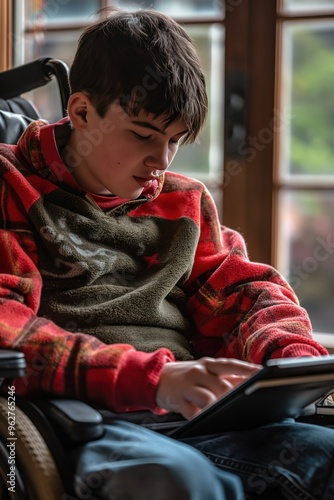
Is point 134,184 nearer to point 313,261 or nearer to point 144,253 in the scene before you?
point 144,253

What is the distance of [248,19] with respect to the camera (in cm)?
221

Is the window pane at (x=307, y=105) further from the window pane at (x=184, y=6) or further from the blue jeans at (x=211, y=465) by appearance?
the blue jeans at (x=211, y=465)

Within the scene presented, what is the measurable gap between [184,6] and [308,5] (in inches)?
14.3

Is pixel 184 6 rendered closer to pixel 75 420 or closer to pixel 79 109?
pixel 79 109

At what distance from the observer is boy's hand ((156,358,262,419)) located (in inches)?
42.5

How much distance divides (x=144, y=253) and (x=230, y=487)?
0.54 meters

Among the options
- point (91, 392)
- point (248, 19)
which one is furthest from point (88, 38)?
point (248, 19)

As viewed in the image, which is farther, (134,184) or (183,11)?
(183,11)

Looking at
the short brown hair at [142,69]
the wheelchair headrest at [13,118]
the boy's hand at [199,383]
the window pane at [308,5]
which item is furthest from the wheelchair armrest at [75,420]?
the window pane at [308,5]

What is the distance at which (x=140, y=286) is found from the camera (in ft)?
4.70

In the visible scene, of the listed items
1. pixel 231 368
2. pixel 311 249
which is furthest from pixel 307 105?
pixel 231 368

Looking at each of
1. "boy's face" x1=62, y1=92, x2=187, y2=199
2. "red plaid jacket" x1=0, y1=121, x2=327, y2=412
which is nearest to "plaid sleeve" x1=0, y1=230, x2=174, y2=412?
"red plaid jacket" x1=0, y1=121, x2=327, y2=412

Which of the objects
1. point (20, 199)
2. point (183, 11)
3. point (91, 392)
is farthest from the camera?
point (183, 11)

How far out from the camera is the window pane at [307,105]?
222 cm
